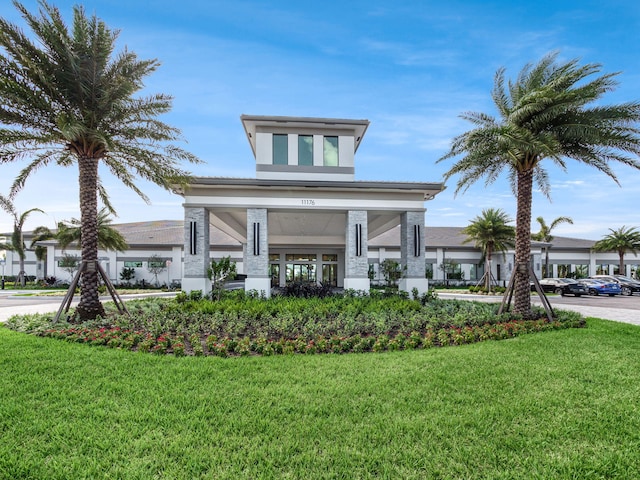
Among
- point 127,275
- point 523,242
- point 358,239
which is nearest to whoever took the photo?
point 523,242

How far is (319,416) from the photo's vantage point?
16.0ft

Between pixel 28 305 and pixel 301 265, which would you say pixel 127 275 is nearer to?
pixel 28 305

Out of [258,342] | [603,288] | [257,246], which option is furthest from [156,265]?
[603,288]

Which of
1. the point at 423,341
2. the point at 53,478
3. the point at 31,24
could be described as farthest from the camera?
the point at 31,24

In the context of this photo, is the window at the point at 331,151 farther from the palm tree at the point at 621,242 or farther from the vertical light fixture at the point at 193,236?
the palm tree at the point at 621,242

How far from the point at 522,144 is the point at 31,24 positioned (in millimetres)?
16171

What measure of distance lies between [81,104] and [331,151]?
37.2 ft

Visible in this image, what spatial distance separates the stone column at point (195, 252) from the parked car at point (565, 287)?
26924 millimetres

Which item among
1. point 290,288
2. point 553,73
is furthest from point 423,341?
point 553,73

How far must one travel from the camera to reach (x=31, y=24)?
36.4 feet

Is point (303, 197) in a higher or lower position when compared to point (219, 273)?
higher

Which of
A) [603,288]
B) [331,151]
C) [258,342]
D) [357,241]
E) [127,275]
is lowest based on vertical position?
[603,288]

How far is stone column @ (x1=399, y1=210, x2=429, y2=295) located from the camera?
17750 millimetres

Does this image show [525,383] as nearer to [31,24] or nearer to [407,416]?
[407,416]
